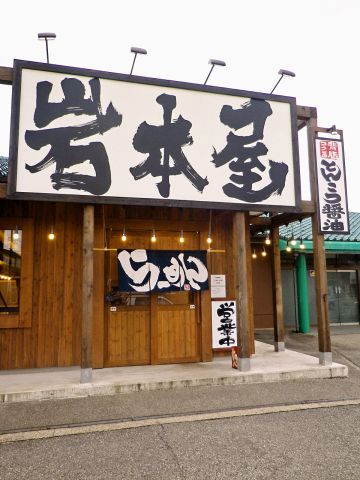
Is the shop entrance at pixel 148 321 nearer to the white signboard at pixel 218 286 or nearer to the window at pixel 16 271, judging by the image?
the white signboard at pixel 218 286

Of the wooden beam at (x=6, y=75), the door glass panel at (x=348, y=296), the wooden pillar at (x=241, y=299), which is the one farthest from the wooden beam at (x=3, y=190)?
the door glass panel at (x=348, y=296)

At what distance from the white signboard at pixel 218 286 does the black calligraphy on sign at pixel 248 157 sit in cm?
222

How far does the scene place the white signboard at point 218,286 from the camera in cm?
909

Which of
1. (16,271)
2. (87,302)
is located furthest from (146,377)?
(16,271)

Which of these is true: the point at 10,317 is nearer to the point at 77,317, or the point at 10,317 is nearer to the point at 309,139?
the point at 77,317

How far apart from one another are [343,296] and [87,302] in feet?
44.6

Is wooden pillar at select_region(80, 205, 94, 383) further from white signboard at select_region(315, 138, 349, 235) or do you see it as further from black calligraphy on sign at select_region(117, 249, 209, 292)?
white signboard at select_region(315, 138, 349, 235)

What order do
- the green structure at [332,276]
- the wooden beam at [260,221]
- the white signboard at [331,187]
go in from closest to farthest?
the white signboard at [331,187] < the wooden beam at [260,221] < the green structure at [332,276]

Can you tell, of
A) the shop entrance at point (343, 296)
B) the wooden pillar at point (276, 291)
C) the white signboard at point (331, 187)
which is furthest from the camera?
the shop entrance at point (343, 296)

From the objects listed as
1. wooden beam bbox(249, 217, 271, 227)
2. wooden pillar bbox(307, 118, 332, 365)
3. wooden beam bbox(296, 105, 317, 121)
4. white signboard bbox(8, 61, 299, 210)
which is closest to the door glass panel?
wooden beam bbox(249, 217, 271, 227)

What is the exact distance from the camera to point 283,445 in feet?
14.5

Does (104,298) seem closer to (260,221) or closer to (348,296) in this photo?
(260,221)

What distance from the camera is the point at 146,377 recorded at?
7051mm

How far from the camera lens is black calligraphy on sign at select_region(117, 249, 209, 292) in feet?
26.6
